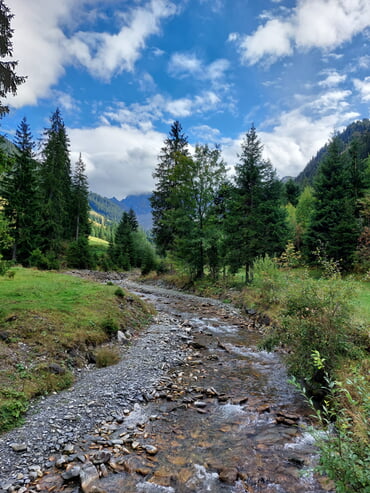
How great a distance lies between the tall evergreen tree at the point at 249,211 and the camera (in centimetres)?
2512

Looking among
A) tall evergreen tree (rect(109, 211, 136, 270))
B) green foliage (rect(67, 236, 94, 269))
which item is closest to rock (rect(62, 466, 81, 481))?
green foliage (rect(67, 236, 94, 269))

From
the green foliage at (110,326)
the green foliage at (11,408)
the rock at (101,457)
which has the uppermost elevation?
the green foliage at (110,326)

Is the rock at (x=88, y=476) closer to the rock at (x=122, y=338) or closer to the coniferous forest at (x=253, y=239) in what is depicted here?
the coniferous forest at (x=253, y=239)

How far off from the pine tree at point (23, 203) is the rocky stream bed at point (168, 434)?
2783 centimetres

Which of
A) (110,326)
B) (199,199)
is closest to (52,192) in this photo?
(199,199)

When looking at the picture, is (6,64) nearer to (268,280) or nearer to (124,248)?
(268,280)

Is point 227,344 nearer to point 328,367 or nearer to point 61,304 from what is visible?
point 328,367

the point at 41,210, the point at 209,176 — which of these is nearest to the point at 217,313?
the point at 209,176

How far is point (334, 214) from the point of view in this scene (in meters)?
28.6

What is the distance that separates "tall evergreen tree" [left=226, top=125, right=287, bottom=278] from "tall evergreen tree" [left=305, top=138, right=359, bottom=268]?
6.23m

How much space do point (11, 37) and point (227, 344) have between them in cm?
1718

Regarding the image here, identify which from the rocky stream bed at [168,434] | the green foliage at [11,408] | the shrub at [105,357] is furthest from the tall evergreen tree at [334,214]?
the green foliage at [11,408]

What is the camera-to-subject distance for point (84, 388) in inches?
287

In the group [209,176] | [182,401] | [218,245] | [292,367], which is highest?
[209,176]
